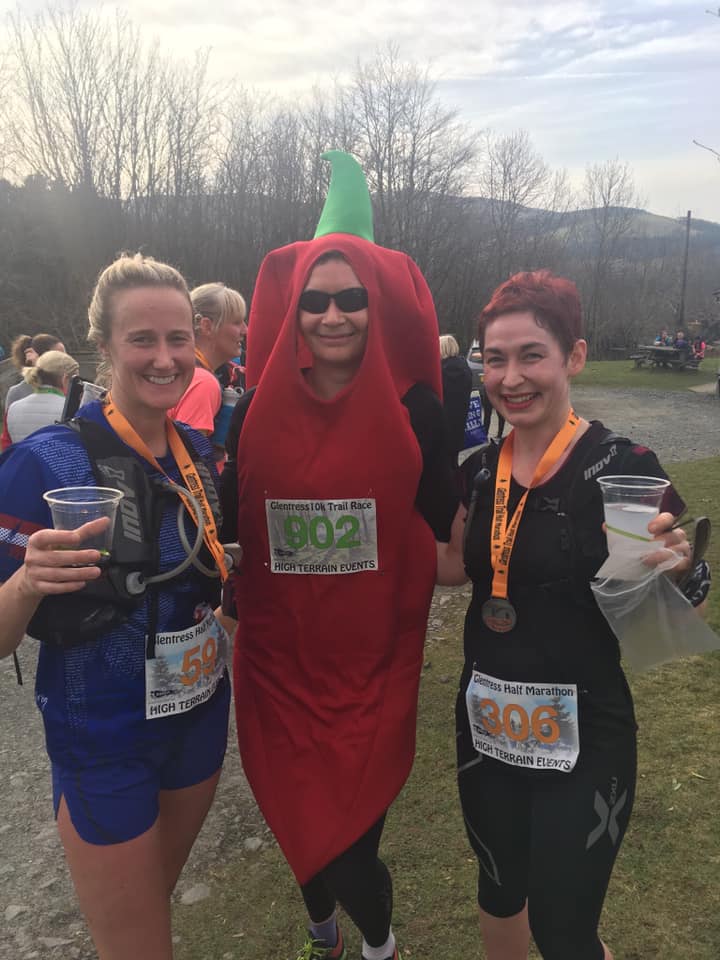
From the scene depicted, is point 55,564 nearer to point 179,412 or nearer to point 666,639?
point 666,639

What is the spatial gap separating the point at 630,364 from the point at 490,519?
95.4 feet

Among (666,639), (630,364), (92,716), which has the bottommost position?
(630,364)

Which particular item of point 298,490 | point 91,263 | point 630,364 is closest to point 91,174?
point 91,263

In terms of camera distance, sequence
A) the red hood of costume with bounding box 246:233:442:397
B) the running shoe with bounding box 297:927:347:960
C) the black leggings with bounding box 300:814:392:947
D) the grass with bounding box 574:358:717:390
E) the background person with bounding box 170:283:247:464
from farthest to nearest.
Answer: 1. the grass with bounding box 574:358:717:390
2. the background person with bounding box 170:283:247:464
3. the running shoe with bounding box 297:927:347:960
4. the red hood of costume with bounding box 246:233:442:397
5. the black leggings with bounding box 300:814:392:947

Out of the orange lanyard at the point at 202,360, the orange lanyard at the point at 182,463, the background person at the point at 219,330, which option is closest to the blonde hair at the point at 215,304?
the background person at the point at 219,330

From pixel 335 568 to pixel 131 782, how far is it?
767mm

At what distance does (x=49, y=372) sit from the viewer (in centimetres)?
557

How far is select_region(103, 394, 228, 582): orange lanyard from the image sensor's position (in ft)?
5.70

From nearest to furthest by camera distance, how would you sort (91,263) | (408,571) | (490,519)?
(490,519), (408,571), (91,263)

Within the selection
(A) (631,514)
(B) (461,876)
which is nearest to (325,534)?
(A) (631,514)

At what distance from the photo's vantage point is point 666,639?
163 centimetres

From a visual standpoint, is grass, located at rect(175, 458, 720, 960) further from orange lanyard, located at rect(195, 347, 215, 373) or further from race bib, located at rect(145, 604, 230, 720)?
orange lanyard, located at rect(195, 347, 215, 373)

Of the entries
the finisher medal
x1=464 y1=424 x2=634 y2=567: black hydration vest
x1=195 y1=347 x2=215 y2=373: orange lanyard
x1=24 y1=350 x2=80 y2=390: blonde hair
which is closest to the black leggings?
the finisher medal

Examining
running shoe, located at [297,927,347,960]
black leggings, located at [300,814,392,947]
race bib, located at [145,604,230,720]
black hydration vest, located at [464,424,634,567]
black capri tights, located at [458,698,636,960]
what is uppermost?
black hydration vest, located at [464,424,634,567]
